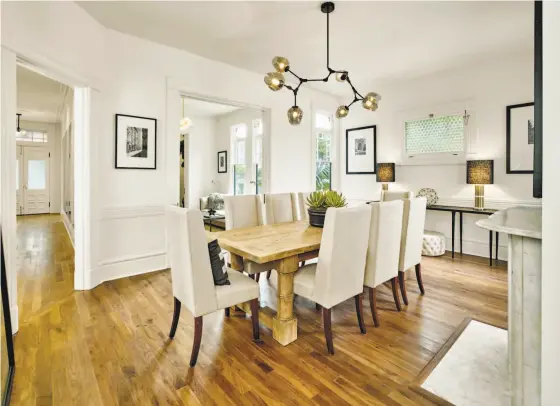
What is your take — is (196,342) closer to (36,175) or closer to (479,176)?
(479,176)

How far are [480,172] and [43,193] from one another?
1148cm

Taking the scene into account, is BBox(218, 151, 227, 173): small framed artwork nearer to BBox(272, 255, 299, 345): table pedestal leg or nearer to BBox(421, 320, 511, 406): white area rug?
BBox(272, 255, 299, 345): table pedestal leg

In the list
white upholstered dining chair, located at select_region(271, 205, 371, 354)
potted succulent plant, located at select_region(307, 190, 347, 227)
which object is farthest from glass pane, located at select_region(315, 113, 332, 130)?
white upholstered dining chair, located at select_region(271, 205, 371, 354)

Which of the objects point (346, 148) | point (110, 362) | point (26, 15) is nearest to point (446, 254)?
point (346, 148)

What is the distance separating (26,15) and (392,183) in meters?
5.22

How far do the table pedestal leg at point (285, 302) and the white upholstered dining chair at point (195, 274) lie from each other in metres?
0.23

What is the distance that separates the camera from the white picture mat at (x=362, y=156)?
5770mm

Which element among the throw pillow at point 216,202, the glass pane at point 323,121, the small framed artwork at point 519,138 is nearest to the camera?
the small framed artwork at point 519,138

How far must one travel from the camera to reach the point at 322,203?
9.48 ft

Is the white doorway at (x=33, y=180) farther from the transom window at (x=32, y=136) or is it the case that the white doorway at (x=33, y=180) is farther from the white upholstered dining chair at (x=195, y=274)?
the white upholstered dining chair at (x=195, y=274)

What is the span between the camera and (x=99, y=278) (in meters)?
3.36

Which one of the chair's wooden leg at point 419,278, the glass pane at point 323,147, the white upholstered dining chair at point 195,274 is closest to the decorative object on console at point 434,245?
the chair's wooden leg at point 419,278

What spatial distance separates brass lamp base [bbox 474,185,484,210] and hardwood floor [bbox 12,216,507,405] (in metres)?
1.43

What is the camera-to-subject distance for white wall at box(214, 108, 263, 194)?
7340 millimetres
